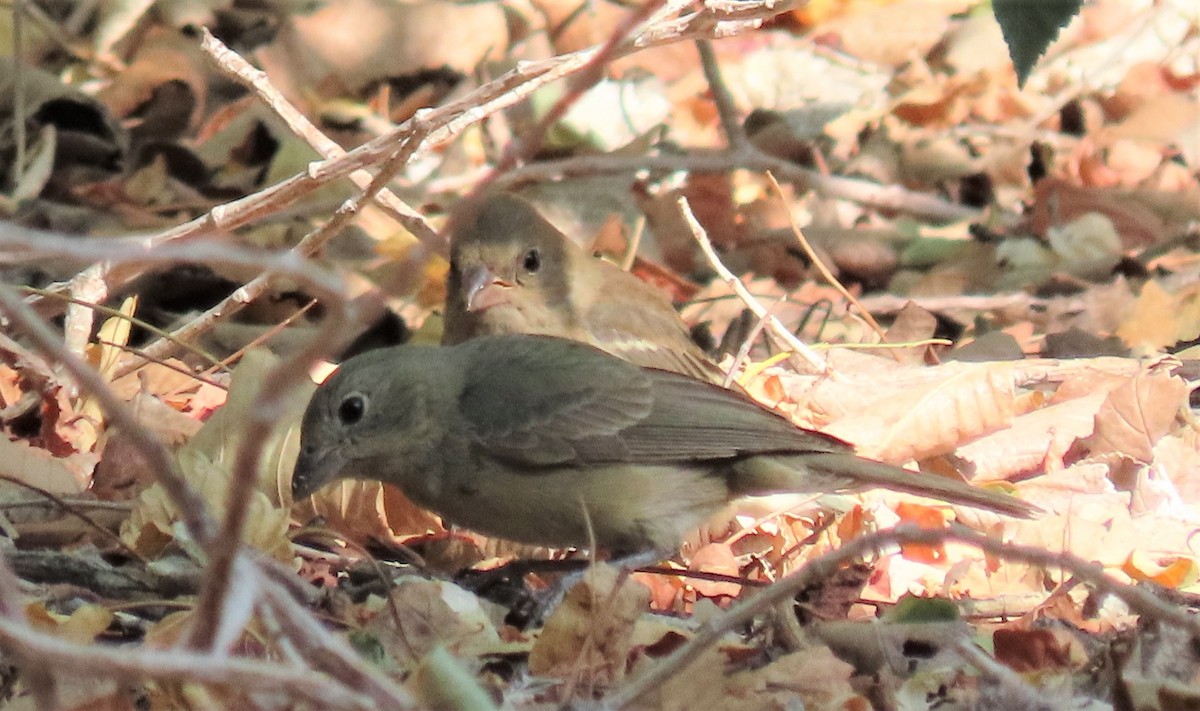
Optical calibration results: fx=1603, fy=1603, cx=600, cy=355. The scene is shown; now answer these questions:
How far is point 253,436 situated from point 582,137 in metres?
6.00

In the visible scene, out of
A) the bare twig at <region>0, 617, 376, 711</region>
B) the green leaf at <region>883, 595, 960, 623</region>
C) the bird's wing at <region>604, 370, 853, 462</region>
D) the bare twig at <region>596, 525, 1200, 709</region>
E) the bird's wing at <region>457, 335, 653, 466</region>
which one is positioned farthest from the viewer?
the bird's wing at <region>604, 370, 853, 462</region>

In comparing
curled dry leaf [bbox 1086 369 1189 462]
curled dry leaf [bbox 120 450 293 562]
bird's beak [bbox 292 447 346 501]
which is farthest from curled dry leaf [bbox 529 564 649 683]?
curled dry leaf [bbox 1086 369 1189 462]

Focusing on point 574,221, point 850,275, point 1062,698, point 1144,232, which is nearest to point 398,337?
point 574,221

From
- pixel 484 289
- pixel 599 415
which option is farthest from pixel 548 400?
pixel 484 289

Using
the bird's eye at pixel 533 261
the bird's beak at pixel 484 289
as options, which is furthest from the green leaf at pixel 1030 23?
the bird's eye at pixel 533 261

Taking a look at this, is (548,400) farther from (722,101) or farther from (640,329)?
(722,101)

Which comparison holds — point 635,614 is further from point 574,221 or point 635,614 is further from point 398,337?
point 574,221

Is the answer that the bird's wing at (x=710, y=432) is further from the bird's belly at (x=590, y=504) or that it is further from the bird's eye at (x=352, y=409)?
the bird's eye at (x=352, y=409)

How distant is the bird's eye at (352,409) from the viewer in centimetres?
424

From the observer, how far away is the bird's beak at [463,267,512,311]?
223 inches

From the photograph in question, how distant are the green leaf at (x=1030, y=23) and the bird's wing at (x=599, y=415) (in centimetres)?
166

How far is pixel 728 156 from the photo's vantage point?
708 cm

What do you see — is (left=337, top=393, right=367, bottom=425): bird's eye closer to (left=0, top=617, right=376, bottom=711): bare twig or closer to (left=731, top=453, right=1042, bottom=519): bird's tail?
(left=731, top=453, right=1042, bottom=519): bird's tail

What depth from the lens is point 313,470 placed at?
4.13 m
